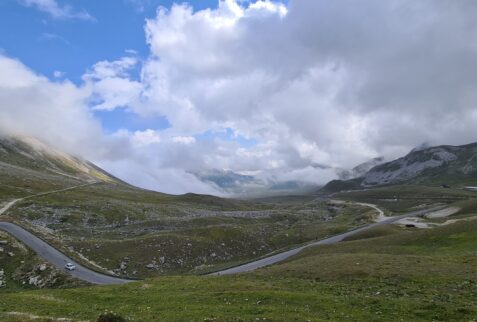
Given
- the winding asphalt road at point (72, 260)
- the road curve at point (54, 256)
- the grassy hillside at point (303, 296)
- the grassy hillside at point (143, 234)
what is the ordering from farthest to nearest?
the grassy hillside at point (143, 234)
the winding asphalt road at point (72, 260)
the road curve at point (54, 256)
the grassy hillside at point (303, 296)

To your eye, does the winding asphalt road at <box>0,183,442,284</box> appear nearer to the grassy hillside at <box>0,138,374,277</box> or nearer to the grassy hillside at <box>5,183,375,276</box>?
the grassy hillside at <box>0,138,374,277</box>

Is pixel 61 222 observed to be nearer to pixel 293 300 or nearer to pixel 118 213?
pixel 118 213

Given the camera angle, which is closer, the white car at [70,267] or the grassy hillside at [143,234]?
the white car at [70,267]

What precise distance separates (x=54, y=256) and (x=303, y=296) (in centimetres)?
5835

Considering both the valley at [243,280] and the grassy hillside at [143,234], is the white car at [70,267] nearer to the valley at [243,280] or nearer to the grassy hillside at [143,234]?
the valley at [243,280]

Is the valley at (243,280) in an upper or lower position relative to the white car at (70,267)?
upper

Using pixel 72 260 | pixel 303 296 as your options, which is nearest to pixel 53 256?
pixel 72 260

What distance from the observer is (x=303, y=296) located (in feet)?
106

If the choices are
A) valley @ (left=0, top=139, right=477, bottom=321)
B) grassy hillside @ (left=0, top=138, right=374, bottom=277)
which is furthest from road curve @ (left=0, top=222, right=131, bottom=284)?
grassy hillside @ (left=0, top=138, right=374, bottom=277)

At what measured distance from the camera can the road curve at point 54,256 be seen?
63562 mm

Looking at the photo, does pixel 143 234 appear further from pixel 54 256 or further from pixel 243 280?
pixel 243 280

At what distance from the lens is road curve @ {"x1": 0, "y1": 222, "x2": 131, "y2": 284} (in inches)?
2502

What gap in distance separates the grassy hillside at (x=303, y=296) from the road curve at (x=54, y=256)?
1983cm

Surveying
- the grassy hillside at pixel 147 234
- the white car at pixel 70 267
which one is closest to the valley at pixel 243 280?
Result: the grassy hillside at pixel 147 234
